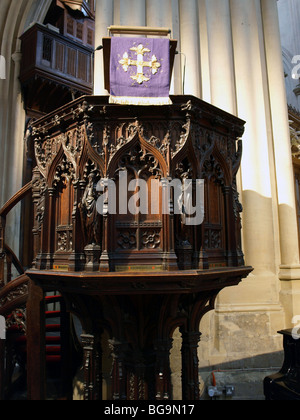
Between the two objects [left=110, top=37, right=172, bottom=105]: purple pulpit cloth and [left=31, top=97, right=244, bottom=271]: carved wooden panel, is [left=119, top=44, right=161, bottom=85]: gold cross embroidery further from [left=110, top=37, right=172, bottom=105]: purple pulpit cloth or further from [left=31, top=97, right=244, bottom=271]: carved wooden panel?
[left=31, top=97, right=244, bottom=271]: carved wooden panel

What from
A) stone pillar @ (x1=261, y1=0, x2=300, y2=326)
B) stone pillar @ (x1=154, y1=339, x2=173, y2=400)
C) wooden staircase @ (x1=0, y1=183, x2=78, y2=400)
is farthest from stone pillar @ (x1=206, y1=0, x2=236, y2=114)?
stone pillar @ (x1=154, y1=339, x2=173, y2=400)

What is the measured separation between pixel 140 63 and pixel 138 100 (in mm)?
349

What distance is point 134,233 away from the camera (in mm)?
2518

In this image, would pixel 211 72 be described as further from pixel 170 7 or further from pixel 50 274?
pixel 50 274

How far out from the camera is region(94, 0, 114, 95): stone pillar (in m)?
4.81

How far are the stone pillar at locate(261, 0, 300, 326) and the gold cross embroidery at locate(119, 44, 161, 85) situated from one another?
291 cm

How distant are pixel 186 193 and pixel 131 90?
89cm

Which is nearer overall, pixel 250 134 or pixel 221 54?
pixel 250 134

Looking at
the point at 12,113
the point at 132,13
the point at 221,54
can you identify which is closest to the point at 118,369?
the point at 221,54

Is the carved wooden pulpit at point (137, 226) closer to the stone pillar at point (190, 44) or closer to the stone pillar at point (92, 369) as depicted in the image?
the stone pillar at point (92, 369)

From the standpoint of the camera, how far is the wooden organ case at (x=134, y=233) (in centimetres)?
244

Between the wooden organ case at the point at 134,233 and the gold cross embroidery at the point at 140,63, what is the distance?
28 cm

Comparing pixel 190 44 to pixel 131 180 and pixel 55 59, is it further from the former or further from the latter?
pixel 55 59

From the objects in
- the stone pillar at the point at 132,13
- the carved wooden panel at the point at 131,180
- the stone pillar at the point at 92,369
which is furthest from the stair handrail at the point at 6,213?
the stone pillar at the point at 132,13
